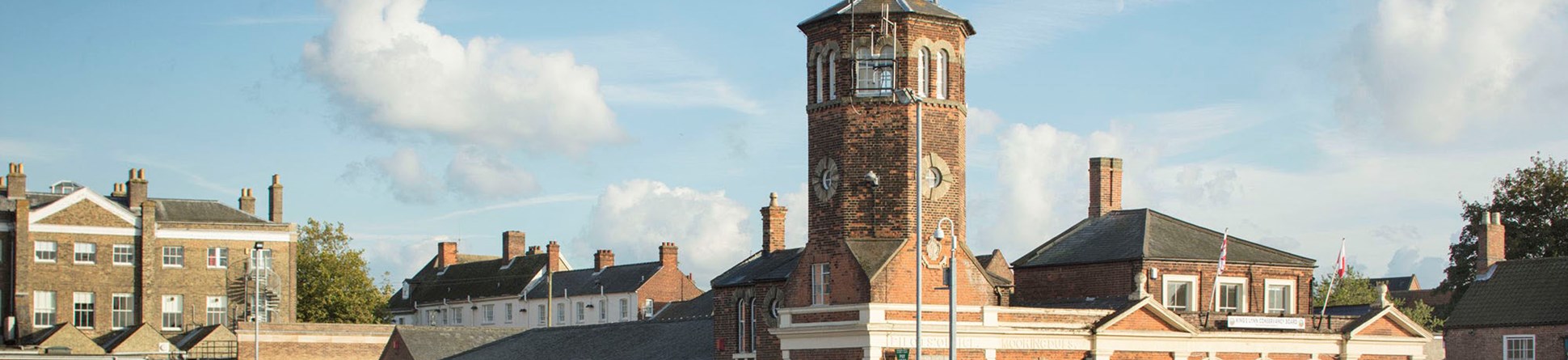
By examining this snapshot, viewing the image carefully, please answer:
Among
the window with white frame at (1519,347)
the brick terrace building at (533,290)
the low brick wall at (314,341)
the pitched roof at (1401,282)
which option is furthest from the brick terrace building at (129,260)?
the pitched roof at (1401,282)

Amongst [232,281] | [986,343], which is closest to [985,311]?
[986,343]

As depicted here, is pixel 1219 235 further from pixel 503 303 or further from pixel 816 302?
pixel 503 303

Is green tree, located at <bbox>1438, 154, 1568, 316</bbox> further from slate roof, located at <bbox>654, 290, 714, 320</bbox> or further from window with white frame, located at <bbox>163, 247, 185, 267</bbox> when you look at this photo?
window with white frame, located at <bbox>163, 247, 185, 267</bbox>

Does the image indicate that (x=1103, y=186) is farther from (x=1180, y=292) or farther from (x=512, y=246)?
(x=512, y=246)

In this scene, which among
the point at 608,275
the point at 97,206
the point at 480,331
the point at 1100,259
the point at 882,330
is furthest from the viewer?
the point at 608,275

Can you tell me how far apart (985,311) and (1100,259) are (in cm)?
1010

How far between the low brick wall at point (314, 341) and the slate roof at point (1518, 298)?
156ft

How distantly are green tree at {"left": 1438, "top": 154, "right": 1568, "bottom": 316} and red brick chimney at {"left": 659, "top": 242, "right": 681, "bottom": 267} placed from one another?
42514mm

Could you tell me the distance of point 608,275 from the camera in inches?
4262

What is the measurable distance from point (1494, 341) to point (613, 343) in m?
33.7

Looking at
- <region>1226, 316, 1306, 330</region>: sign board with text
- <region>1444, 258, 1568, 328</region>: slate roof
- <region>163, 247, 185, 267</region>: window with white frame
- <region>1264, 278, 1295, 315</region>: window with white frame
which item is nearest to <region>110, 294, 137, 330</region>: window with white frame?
<region>163, 247, 185, 267</region>: window with white frame

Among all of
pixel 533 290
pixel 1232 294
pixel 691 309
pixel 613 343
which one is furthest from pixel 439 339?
pixel 533 290

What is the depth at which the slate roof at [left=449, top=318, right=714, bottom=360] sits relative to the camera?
207 ft

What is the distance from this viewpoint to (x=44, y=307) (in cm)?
8500
